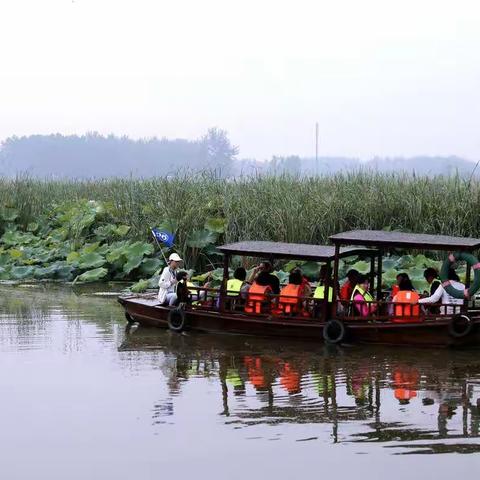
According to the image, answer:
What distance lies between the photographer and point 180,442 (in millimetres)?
8023

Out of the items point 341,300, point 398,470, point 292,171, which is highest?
point 292,171

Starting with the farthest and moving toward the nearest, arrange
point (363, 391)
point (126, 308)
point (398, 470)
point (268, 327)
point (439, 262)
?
point (439, 262), point (126, 308), point (268, 327), point (363, 391), point (398, 470)

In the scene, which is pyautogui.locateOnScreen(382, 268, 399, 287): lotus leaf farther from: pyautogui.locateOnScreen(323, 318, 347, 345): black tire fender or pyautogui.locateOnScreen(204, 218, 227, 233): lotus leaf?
pyautogui.locateOnScreen(204, 218, 227, 233): lotus leaf

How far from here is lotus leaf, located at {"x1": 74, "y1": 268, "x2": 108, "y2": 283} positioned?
63.8 ft

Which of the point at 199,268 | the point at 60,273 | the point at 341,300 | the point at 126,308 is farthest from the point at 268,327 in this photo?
the point at 60,273

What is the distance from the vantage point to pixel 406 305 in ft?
40.7

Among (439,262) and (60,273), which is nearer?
(439,262)

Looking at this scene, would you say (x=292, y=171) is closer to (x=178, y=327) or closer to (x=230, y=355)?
(x=178, y=327)

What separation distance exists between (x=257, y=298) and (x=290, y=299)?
433mm

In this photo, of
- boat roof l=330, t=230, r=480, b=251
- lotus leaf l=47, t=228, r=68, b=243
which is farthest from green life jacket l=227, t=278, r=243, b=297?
lotus leaf l=47, t=228, r=68, b=243

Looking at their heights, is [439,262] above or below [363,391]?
above

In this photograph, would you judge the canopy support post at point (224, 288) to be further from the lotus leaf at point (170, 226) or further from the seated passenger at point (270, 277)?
the lotus leaf at point (170, 226)

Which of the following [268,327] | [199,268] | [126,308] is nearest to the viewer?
[268,327]

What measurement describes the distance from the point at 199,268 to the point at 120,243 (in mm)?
2188
